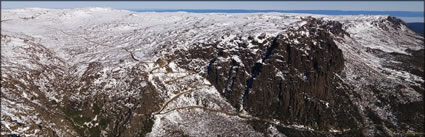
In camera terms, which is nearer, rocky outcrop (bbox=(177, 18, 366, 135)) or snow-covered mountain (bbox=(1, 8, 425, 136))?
snow-covered mountain (bbox=(1, 8, 425, 136))

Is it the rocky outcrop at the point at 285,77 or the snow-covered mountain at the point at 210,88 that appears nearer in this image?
the snow-covered mountain at the point at 210,88

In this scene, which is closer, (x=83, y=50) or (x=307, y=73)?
(x=307, y=73)

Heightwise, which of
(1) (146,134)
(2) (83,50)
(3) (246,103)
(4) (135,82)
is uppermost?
(2) (83,50)

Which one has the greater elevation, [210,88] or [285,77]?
[285,77]

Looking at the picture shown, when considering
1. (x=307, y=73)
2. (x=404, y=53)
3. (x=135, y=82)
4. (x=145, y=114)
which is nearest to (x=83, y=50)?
(x=135, y=82)

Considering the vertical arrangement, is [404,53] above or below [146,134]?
above

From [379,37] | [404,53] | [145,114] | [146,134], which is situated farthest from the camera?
[379,37]

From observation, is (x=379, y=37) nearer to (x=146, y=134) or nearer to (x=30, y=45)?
(x=146, y=134)

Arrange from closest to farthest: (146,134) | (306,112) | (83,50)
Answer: (146,134) → (306,112) → (83,50)
